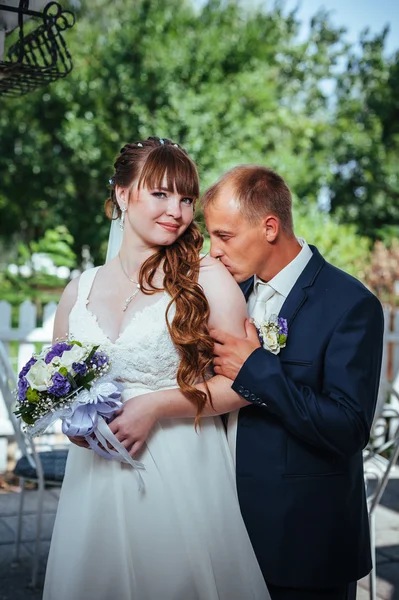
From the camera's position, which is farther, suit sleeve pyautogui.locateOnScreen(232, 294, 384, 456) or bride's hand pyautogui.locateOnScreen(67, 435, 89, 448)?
bride's hand pyautogui.locateOnScreen(67, 435, 89, 448)

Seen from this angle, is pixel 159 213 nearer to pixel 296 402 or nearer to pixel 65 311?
pixel 65 311

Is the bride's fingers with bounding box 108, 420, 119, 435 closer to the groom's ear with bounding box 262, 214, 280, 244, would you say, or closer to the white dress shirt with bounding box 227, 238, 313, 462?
the white dress shirt with bounding box 227, 238, 313, 462

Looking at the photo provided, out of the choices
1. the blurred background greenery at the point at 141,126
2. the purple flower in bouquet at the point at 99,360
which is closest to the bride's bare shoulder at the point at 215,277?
the purple flower in bouquet at the point at 99,360

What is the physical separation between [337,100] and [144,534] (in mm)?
16596

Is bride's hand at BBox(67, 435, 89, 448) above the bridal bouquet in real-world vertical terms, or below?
below

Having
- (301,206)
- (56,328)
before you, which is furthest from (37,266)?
(56,328)

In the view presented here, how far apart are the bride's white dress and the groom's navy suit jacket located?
3.9 inches

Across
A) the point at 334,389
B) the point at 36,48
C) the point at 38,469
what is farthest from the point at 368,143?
the point at 334,389

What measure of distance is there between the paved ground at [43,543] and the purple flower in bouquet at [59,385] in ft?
6.80

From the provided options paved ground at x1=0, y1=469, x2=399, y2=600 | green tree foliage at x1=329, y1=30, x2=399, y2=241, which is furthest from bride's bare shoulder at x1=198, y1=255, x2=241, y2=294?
green tree foliage at x1=329, y1=30, x2=399, y2=241

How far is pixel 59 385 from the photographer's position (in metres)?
2.11

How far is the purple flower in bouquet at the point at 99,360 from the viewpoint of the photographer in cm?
219

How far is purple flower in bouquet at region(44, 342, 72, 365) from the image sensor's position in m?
2.19

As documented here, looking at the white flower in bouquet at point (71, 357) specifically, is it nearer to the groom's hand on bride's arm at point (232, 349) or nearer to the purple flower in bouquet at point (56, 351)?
the purple flower in bouquet at point (56, 351)
